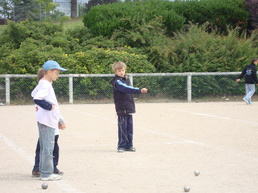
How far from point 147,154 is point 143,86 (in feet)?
38.4

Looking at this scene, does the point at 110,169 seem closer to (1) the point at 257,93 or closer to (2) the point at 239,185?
(2) the point at 239,185

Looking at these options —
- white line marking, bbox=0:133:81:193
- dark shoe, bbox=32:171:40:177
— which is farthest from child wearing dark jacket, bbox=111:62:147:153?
dark shoe, bbox=32:171:40:177

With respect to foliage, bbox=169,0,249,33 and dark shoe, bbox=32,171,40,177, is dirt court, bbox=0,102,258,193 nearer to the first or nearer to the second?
dark shoe, bbox=32,171,40,177

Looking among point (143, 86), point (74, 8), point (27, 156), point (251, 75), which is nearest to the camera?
point (27, 156)

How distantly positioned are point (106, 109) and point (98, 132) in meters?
5.59

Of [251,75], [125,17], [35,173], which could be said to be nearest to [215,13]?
[125,17]

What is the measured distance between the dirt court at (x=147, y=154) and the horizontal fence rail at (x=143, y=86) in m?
3.71

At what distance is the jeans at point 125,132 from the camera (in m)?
9.51

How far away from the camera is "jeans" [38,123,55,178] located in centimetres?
697

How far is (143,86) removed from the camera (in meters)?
20.7

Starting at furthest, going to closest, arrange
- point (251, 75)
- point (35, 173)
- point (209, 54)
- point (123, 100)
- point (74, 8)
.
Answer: point (74, 8) < point (209, 54) < point (251, 75) < point (123, 100) < point (35, 173)

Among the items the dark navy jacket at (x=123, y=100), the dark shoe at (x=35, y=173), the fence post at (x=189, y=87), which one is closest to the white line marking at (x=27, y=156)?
the dark shoe at (x=35, y=173)

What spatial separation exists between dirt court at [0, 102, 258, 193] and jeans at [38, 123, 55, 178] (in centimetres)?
19

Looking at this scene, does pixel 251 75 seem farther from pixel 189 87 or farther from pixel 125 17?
pixel 125 17
